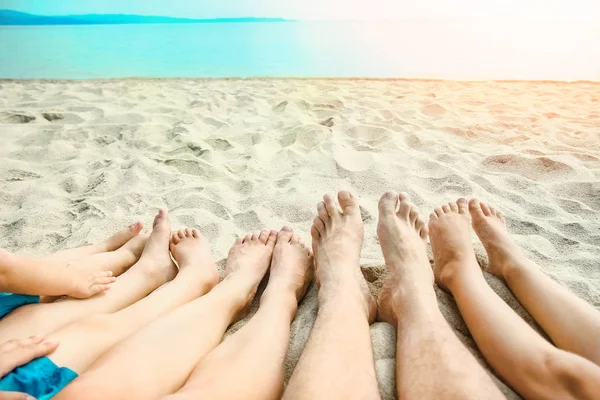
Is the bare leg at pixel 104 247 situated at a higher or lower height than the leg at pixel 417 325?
lower

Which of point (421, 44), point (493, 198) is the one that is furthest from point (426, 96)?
point (421, 44)

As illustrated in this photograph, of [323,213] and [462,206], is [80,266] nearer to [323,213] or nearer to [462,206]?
[323,213]

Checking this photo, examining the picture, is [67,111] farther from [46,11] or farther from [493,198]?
[46,11]

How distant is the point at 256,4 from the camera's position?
68.5ft

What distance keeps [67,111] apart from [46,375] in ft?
10.1

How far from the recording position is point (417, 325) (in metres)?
0.99

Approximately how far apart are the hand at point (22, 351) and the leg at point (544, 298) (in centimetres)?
117

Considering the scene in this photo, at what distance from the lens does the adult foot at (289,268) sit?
1.29 metres

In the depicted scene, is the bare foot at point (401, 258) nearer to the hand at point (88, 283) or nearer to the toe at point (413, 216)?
the toe at point (413, 216)

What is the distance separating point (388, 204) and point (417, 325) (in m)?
0.64

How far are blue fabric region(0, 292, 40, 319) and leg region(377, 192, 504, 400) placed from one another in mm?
997

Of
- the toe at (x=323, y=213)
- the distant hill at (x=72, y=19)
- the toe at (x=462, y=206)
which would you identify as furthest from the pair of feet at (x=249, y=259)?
the distant hill at (x=72, y=19)

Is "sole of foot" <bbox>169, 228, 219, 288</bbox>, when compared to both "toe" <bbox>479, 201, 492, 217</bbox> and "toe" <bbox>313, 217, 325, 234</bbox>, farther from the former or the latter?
"toe" <bbox>479, 201, 492, 217</bbox>

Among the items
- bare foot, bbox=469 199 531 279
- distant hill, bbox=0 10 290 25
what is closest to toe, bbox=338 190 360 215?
bare foot, bbox=469 199 531 279
